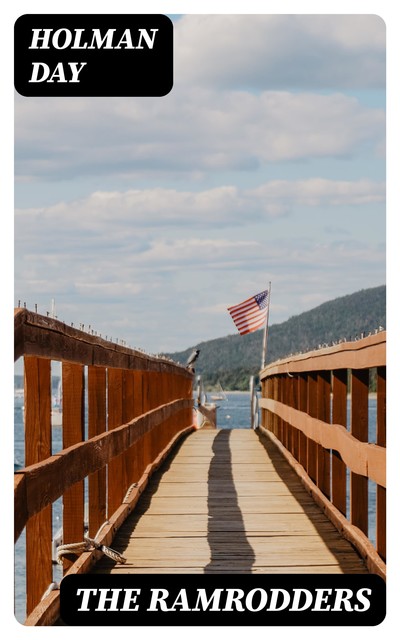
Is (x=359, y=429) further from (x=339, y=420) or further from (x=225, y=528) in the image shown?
(x=225, y=528)

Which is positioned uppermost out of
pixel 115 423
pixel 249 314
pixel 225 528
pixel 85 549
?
pixel 249 314

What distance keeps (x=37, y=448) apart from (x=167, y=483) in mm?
4595

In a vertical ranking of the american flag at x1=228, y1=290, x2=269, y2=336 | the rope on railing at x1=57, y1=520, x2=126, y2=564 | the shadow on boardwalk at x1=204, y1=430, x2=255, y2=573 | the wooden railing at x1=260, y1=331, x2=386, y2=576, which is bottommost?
the shadow on boardwalk at x1=204, y1=430, x2=255, y2=573

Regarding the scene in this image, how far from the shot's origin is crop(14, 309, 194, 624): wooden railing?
140 inches

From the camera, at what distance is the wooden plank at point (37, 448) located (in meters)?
3.89

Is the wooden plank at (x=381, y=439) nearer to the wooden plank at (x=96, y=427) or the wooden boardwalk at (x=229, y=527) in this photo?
the wooden boardwalk at (x=229, y=527)

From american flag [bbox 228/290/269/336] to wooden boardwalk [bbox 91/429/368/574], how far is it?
12249 millimetres

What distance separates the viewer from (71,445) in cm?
466

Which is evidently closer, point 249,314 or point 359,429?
point 359,429

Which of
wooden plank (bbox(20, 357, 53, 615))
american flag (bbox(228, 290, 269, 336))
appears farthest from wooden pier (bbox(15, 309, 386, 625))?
american flag (bbox(228, 290, 269, 336))

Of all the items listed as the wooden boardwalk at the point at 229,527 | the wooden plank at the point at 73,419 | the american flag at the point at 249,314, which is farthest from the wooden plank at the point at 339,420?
the american flag at the point at 249,314

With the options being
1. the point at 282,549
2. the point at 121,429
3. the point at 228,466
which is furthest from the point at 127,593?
the point at 228,466

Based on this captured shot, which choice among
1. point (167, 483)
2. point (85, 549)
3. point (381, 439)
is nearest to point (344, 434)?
point (381, 439)

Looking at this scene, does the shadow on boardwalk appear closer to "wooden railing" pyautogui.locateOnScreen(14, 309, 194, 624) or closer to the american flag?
"wooden railing" pyautogui.locateOnScreen(14, 309, 194, 624)
